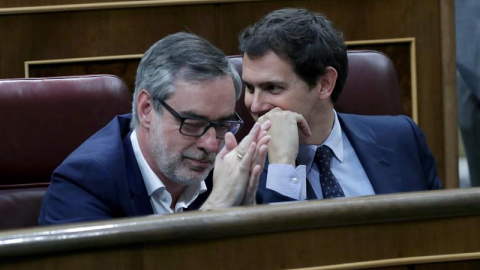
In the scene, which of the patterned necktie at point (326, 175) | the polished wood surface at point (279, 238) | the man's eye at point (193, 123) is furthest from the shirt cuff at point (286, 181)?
the polished wood surface at point (279, 238)

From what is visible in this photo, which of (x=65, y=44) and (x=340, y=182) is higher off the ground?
(x=65, y=44)

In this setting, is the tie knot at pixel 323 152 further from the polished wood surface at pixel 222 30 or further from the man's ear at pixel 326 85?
the polished wood surface at pixel 222 30

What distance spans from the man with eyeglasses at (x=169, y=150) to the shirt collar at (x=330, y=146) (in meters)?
0.16

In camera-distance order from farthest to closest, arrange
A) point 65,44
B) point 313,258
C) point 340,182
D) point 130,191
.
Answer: point 65,44, point 340,182, point 130,191, point 313,258

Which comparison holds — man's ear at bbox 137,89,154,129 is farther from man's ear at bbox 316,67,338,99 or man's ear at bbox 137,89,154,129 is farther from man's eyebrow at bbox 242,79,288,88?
man's ear at bbox 316,67,338,99

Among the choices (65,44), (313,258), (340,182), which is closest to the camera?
(313,258)

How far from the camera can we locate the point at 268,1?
1691mm

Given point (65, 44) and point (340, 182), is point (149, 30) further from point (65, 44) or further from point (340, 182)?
point (340, 182)

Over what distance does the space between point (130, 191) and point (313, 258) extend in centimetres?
40

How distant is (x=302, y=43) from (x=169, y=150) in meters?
0.30

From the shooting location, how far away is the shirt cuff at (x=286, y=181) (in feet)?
4.03

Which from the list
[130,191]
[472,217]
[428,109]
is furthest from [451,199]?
[428,109]

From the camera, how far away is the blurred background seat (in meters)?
1.20

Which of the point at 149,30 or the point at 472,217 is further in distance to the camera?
the point at 149,30
